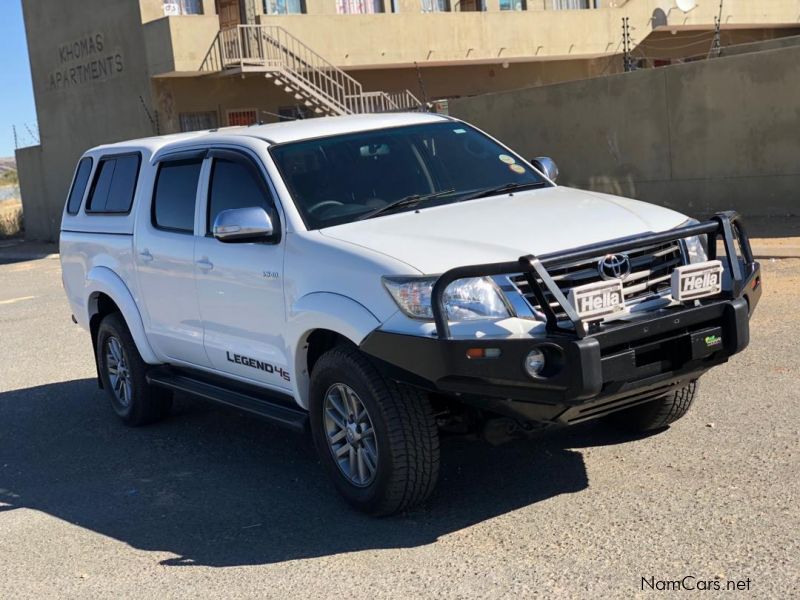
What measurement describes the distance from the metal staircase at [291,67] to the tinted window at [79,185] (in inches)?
724

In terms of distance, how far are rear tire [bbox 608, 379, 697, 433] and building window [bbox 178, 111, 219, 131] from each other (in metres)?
23.2

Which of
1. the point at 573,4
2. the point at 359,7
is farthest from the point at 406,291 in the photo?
the point at 573,4

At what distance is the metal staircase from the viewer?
26500 mm

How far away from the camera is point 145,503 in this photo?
240 inches

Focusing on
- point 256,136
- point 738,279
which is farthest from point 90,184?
point 738,279

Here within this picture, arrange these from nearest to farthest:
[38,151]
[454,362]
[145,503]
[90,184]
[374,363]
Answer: [454,362] < [374,363] < [145,503] < [90,184] < [38,151]

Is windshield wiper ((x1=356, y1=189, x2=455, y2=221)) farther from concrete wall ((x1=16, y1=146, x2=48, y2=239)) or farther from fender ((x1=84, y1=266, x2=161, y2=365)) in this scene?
concrete wall ((x1=16, y1=146, x2=48, y2=239))

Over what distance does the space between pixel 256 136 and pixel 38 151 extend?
28659 millimetres

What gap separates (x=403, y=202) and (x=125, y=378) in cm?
297

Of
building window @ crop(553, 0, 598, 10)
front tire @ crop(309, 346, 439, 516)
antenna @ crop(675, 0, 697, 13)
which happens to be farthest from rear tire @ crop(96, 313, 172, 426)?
antenna @ crop(675, 0, 697, 13)

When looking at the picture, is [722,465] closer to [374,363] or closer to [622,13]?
[374,363]

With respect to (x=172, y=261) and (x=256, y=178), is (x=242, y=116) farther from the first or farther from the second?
(x=256, y=178)

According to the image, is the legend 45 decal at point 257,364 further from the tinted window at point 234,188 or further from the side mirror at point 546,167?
the side mirror at point 546,167

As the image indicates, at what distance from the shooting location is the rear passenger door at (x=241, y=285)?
19.4 feet
